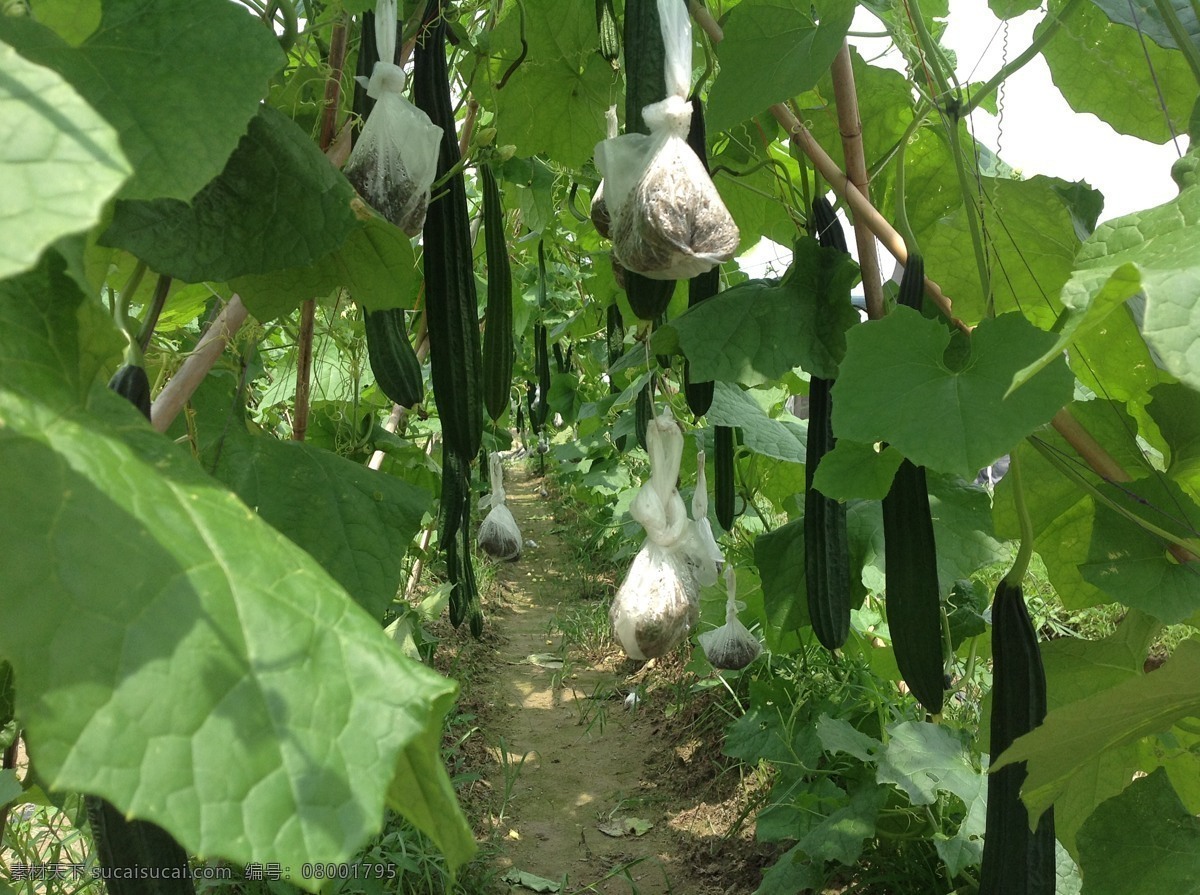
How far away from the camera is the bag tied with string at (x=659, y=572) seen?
61.7 inches

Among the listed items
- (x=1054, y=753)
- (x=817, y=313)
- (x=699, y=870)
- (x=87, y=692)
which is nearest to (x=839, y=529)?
(x=817, y=313)

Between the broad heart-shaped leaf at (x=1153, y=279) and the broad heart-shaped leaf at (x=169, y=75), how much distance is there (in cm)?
50

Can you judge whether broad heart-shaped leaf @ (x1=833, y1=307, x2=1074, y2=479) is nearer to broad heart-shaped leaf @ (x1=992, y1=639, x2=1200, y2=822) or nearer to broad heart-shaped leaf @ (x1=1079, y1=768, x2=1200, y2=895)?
broad heart-shaped leaf @ (x1=992, y1=639, x2=1200, y2=822)

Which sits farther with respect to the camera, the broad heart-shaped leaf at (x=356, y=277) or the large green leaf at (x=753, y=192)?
the large green leaf at (x=753, y=192)

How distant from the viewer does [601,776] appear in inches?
137

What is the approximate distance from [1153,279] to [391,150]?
689 millimetres

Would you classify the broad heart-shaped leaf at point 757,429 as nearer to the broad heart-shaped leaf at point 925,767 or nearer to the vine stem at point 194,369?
the broad heart-shaped leaf at point 925,767

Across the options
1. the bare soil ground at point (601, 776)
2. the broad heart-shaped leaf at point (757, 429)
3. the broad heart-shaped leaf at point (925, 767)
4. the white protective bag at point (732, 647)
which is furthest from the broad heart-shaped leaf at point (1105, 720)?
the bare soil ground at point (601, 776)

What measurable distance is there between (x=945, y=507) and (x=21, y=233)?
1.39 meters

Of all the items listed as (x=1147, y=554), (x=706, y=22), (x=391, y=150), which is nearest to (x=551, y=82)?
(x=706, y=22)

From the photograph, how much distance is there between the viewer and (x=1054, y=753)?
88 centimetres

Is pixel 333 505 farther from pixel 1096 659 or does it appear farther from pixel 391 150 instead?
pixel 1096 659

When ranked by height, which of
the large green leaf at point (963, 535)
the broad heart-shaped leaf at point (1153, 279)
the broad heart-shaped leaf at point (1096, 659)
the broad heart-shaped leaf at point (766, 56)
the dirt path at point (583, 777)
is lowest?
the dirt path at point (583, 777)

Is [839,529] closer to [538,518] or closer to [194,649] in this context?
[194,649]
